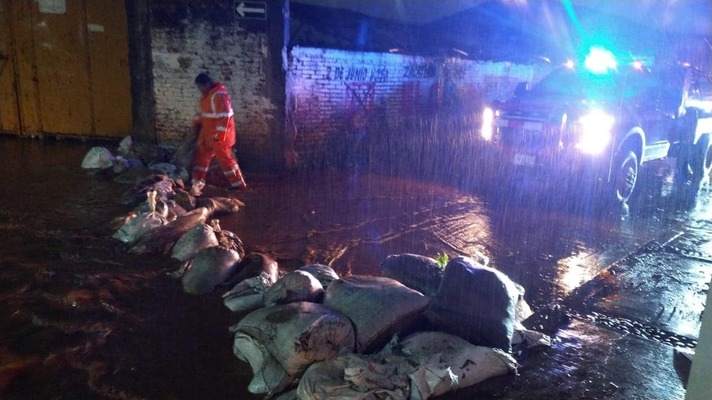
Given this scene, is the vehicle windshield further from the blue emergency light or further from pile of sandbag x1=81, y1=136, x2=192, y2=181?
pile of sandbag x1=81, y1=136, x2=192, y2=181

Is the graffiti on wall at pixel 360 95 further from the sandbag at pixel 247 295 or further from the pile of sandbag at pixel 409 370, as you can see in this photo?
the pile of sandbag at pixel 409 370

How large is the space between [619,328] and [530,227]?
7.51 feet

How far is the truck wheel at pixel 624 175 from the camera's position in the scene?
22.3ft

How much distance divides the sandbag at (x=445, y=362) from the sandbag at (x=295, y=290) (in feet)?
2.12

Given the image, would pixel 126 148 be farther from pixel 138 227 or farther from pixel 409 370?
pixel 409 370

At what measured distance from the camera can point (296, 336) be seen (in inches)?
105

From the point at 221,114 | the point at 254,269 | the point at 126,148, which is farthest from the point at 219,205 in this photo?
the point at 126,148

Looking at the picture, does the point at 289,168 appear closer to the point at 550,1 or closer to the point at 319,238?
→ the point at 319,238

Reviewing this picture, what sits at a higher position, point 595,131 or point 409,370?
point 595,131

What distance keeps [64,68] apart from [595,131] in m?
8.86

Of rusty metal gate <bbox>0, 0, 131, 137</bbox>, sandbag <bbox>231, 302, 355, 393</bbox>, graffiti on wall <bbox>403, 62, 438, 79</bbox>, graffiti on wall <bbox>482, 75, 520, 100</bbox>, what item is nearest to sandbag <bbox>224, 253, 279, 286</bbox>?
sandbag <bbox>231, 302, 355, 393</bbox>

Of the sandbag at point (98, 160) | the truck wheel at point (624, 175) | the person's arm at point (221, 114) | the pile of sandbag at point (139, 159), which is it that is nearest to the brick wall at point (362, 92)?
the person's arm at point (221, 114)

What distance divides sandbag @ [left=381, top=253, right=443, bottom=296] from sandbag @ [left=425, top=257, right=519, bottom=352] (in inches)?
14.1

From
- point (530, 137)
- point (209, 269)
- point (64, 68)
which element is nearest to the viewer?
point (209, 269)
